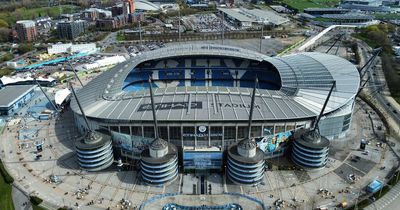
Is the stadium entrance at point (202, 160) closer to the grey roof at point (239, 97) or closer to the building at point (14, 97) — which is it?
the grey roof at point (239, 97)

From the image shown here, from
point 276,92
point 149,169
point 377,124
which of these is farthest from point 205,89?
point 377,124

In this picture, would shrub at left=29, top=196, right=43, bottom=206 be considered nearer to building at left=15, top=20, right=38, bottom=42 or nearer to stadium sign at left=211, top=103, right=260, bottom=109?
stadium sign at left=211, top=103, right=260, bottom=109

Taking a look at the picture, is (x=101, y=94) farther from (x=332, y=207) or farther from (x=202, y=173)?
(x=332, y=207)

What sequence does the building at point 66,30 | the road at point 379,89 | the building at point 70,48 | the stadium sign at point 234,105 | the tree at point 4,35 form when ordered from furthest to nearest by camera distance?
the building at point 66,30, the tree at point 4,35, the building at point 70,48, the road at point 379,89, the stadium sign at point 234,105

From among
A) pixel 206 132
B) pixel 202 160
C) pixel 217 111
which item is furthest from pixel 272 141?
pixel 202 160

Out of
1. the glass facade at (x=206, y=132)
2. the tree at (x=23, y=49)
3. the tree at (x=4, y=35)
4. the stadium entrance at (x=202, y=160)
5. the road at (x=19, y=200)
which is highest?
the tree at (x=4, y=35)

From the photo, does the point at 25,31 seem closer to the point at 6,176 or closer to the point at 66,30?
the point at 66,30

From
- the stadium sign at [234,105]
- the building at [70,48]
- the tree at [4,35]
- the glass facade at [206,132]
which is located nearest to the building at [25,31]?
the tree at [4,35]
